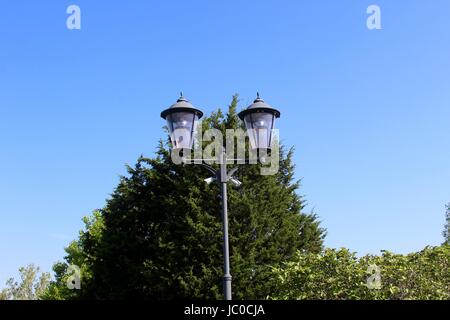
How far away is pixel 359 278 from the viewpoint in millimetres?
14836

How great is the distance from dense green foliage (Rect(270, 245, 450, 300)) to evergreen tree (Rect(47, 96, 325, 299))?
2862 millimetres

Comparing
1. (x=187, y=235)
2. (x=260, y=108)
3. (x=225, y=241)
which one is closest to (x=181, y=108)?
(x=260, y=108)

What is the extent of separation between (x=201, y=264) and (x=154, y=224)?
3751mm

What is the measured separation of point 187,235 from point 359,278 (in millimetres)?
6985

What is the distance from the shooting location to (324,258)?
15.6 meters

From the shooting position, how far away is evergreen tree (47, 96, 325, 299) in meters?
18.8

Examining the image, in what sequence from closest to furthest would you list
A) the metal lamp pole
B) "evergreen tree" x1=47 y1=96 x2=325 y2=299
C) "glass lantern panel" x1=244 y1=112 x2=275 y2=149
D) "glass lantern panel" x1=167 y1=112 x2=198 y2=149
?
the metal lamp pole < "glass lantern panel" x1=167 y1=112 x2=198 y2=149 < "glass lantern panel" x1=244 y1=112 x2=275 y2=149 < "evergreen tree" x1=47 y1=96 x2=325 y2=299

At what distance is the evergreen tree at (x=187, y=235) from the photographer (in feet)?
61.8

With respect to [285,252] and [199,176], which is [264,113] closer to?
[199,176]

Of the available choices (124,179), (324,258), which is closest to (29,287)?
(124,179)

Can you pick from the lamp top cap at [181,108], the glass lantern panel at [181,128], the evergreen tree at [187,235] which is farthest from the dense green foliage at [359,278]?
the lamp top cap at [181,108]

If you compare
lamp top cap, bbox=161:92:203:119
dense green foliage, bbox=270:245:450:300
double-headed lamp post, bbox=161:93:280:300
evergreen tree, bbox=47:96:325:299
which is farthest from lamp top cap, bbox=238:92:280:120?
evergreen tree, bbox=47:96:325:299

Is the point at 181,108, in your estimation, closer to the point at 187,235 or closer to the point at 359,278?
the point at 359,278

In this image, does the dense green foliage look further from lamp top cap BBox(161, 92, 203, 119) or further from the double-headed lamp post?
lamp top cap BBox(161, 92, 203, 119)
